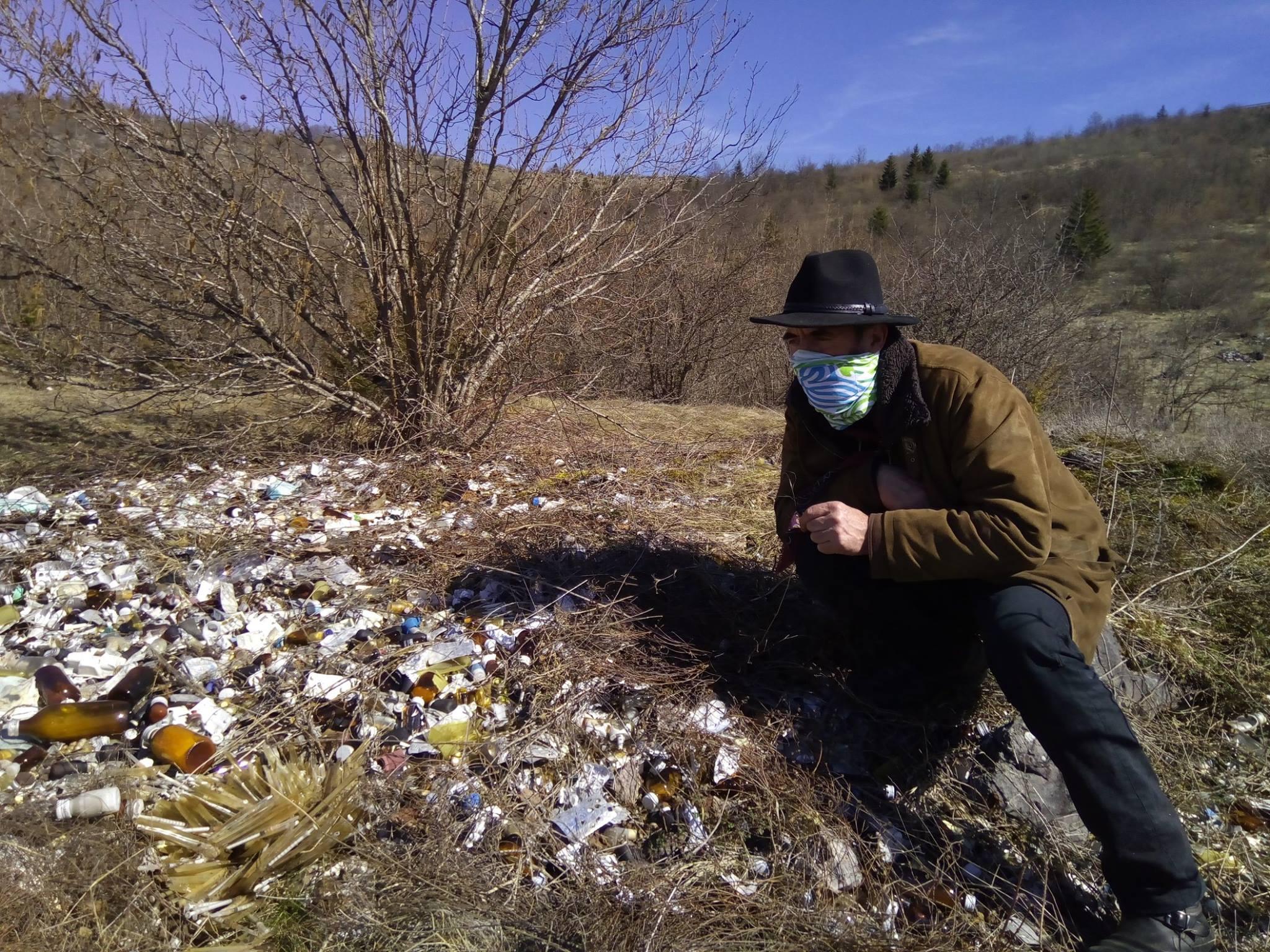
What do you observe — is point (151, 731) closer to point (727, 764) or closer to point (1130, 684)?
point (727, 764)

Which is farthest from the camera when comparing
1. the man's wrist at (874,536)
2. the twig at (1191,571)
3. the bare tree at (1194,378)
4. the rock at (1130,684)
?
the bare tree at (1194,378)

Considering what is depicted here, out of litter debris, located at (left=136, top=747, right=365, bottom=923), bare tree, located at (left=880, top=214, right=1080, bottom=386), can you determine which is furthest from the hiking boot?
bare tree, located at (left=880, top=214, right=1080, bottom=386)

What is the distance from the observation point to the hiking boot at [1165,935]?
154cm

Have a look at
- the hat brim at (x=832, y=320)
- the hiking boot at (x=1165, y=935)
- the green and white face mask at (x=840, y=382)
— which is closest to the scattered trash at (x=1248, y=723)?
the hiking boot at (x=1165, y=935)

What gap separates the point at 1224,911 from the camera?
5.92 feet

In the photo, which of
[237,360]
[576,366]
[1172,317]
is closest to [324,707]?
[237,360]

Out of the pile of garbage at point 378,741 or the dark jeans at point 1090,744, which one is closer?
the dark jeans at point 1090,744

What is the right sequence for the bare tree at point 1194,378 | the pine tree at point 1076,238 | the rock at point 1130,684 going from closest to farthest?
1. the rock at point 1130,684
2. the pine tree at point 1076,238
3. the bare tree at point 1194,378

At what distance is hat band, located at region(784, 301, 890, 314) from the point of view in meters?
2.07

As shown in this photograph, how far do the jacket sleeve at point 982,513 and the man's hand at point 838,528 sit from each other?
1.1 inches

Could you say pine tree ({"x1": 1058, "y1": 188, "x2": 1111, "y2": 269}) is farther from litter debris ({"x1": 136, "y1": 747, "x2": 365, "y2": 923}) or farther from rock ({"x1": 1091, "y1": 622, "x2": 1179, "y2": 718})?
litter debris ({"x1": 136, "y1": 747, "x2": 365, "y2": 923})

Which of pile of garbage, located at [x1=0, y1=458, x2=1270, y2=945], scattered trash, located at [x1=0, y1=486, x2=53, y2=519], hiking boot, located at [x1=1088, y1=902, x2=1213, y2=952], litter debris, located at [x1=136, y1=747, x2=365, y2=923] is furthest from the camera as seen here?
scattered trash, located at [x1=0, y1=486, x2=53, y2=519]

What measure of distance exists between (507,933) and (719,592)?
4.86 feet

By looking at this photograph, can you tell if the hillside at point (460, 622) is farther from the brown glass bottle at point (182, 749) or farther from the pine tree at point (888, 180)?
the pine tree at point (888, 180)
